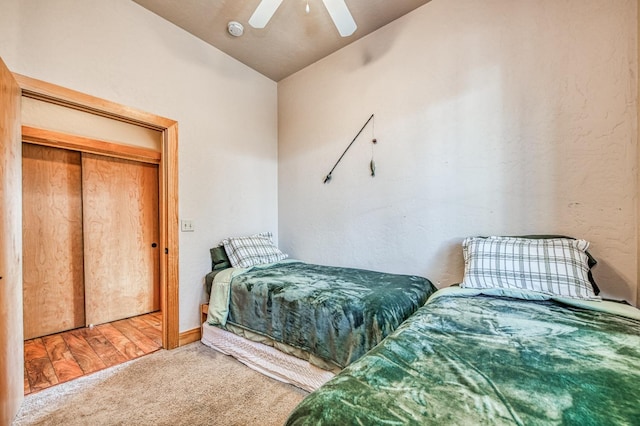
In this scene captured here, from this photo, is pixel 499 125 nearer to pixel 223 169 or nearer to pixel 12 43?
pixel 223 169

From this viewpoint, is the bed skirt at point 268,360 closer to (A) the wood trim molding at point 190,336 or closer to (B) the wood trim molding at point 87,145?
(A) the wood trim molding at point 190,336

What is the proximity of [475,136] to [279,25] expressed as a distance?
2.03m

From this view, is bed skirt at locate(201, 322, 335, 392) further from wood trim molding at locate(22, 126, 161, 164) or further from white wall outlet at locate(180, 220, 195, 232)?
wood trim molding at locate(22, 126, 161, 164)

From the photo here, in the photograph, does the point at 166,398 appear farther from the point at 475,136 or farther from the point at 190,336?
the point at 475,136

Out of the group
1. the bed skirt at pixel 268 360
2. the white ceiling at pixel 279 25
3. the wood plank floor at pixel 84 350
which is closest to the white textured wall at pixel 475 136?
the white ceiling at pixel 279 25

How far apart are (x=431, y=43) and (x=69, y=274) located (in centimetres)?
423

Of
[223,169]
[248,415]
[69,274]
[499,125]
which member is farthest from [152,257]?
[499,125]

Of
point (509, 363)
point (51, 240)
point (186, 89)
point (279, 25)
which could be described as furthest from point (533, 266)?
point (51, 240)

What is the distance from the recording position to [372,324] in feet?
5.08

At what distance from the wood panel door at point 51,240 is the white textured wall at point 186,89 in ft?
4.26

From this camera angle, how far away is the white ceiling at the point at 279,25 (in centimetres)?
227

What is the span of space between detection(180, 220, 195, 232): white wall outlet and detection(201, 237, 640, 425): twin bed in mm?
1848

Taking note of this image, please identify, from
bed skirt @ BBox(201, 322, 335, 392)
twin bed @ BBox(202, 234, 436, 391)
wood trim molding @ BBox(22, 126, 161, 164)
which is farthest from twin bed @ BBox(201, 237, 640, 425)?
wood trim molding @ BBox(22, 126, 161, 164)

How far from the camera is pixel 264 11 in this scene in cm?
179
